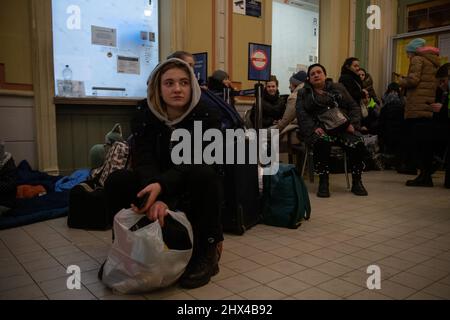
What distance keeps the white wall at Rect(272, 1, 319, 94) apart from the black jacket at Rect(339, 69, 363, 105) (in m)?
1.90

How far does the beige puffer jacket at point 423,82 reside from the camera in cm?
427

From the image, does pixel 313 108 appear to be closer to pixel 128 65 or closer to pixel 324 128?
pixel 324 128

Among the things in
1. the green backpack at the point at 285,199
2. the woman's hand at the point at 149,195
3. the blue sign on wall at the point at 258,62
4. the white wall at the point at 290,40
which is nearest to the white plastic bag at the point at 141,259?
the woman's hand at the point at 149,195

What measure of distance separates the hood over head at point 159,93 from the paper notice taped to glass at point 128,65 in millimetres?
3016

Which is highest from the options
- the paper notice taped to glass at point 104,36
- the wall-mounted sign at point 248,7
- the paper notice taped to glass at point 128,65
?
the wall-mounted sign at point 248,7

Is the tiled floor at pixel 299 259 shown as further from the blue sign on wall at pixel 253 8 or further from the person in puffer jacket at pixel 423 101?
the blue sign on wall at pixel 253 8

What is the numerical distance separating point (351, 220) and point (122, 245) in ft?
5.97

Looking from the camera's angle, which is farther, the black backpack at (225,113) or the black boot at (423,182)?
the black boot at (423,182)

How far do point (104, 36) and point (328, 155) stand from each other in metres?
2.81

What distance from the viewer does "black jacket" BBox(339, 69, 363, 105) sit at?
450 centimetres

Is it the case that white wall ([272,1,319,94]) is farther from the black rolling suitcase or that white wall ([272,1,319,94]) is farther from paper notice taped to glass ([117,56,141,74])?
the black rolling suitcase

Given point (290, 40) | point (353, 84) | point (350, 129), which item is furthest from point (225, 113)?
point (290, 40)

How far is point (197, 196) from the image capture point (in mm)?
1683
